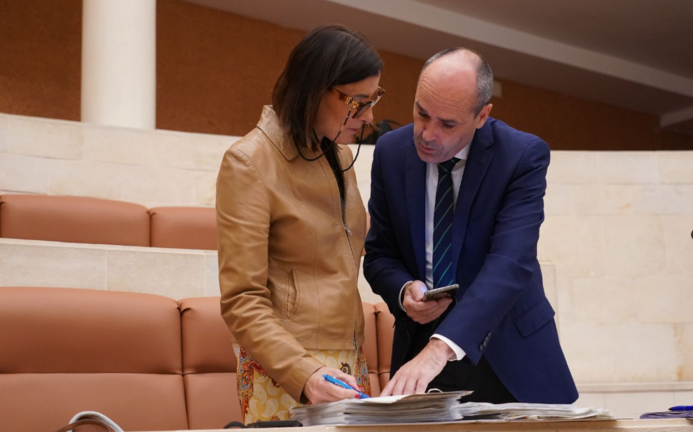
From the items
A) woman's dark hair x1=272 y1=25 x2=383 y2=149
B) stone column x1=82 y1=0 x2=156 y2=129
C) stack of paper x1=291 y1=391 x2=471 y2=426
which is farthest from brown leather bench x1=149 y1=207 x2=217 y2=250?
stack of paper x1=291 y1=391 x2=471 y2=426

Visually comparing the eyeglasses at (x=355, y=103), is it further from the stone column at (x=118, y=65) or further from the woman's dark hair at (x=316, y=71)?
the stone column at (x=118, y=65)

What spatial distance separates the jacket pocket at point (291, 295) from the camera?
1.65 meters

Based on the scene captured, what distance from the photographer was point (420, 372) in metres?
1.48

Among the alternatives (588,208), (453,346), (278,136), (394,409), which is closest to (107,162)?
(588,208)

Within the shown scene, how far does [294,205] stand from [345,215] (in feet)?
0.54

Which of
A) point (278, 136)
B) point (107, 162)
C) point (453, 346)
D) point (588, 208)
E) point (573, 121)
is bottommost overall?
point (453, 346)

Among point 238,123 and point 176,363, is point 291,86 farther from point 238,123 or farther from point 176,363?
point 238,123

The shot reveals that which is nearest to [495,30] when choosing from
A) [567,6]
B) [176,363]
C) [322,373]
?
[567,6]

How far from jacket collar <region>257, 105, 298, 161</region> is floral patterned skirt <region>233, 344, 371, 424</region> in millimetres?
413

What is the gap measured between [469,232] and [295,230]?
396 millimetres

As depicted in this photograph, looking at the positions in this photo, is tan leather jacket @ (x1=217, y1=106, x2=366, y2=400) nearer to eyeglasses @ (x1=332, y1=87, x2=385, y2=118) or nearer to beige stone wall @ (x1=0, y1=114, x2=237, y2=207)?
eyeglasses @ (x1=332, y1=87, x2=385, y2=118)

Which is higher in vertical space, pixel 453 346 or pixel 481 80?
pixel 481 80

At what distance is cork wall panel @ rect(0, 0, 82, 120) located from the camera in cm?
743

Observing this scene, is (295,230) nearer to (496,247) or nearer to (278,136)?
(278,136)
